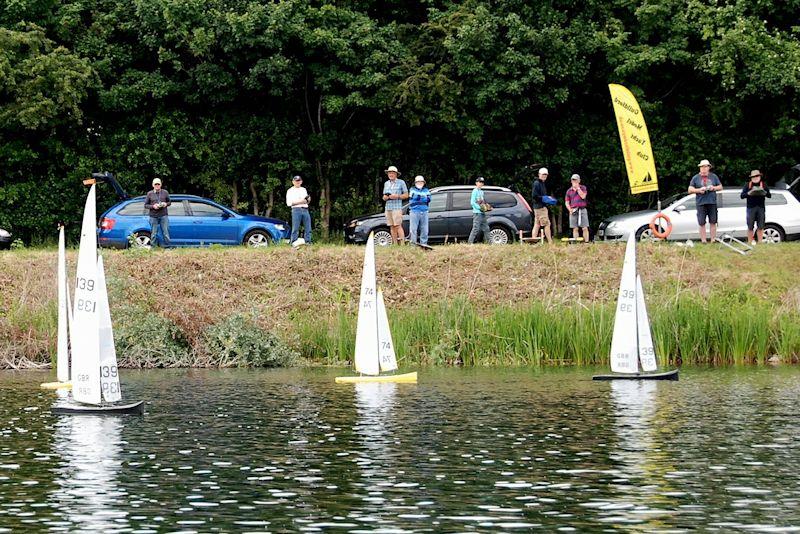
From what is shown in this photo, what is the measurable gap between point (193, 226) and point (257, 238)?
1.66 m

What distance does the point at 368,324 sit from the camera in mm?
27422

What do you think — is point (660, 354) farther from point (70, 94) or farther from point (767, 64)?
point (70, 94)

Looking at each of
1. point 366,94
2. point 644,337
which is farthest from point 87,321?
point 366,94

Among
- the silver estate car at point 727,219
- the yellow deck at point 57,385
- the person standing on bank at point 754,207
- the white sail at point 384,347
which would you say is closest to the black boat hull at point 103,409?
the yellow deck at point 57,385

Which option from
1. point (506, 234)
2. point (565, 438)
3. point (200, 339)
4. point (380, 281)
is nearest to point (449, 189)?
point (506, 234)

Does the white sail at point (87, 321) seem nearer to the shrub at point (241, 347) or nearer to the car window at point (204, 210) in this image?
the shrub at point (241, 347)

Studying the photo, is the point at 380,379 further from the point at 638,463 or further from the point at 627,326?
the point at 638,463

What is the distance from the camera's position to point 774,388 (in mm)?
25562

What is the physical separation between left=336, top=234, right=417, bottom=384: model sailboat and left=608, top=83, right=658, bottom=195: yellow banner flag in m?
8.19

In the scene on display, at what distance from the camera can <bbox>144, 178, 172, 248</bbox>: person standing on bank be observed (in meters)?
37.3

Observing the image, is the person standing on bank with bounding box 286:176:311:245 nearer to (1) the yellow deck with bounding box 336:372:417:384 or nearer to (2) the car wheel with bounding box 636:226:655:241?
(2) the car wheel with bounding box 636:226:655:241

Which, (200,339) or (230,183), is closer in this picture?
(200,339)

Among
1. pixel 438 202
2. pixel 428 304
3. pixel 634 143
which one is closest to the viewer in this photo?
pixel 428 304

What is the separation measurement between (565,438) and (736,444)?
7.12ft
